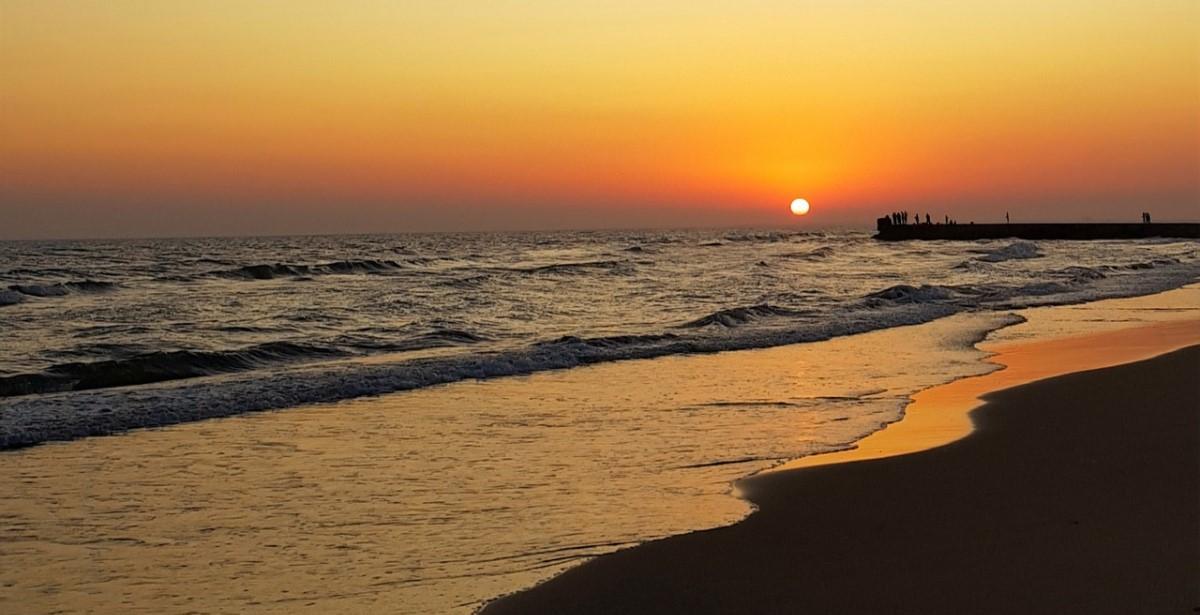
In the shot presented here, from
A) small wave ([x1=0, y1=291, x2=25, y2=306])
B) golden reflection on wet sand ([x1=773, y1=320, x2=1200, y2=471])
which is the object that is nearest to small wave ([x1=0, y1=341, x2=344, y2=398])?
golden reflection on wet sand ([x1=773, y1=320, x2=1200, y2=471])

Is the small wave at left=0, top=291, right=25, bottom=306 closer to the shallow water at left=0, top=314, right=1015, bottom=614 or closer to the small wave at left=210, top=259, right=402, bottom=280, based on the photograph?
the small wave at left=210, top=259, right=402, bottom=280

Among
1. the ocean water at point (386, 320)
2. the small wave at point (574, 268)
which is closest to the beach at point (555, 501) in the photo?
the ocean water at point (386, 320)

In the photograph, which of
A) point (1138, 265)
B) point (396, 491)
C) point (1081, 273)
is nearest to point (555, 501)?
point (396, 491)

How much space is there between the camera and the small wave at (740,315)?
2550cm

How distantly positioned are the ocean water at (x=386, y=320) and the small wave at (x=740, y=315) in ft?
0.25

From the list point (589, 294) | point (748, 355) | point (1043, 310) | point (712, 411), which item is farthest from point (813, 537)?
point (589, 294)

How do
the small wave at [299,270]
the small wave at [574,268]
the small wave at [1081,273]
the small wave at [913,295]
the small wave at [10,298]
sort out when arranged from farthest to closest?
the small wave at [299,270]
the small wave at [574,268]
the small wave at [1081,273]
the small wave at [10,298]
the small wave at [913,295]

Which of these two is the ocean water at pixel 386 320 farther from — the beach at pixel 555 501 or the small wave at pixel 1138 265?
the beach at pixel 555 501

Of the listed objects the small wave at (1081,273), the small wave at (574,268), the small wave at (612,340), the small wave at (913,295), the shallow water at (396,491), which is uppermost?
the small wave at (574,268)

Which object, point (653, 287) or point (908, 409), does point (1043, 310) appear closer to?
point (653, 287)

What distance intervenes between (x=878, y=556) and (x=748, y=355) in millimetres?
13049

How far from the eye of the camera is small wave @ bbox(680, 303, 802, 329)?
25.5 m

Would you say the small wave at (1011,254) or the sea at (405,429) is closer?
the sea at (405,429)

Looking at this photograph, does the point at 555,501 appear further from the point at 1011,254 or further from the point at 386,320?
the point at 1011,254
